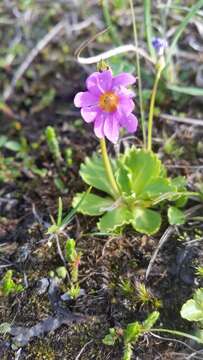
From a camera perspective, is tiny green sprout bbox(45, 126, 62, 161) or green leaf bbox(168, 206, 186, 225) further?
tiny green sprout bbox(45, 126, 62, 161)

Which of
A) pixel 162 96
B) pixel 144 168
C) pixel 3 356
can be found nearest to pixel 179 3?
pixel 162 96

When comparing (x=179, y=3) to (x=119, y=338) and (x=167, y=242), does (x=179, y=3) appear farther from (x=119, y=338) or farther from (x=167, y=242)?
(x=119, y=338)

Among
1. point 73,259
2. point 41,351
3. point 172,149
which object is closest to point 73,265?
point 73,259

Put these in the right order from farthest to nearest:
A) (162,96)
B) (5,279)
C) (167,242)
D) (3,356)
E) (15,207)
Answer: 1. (162,96)
2. (15,207)
3. (167,242)
4. (5,279)
5. (3,356)

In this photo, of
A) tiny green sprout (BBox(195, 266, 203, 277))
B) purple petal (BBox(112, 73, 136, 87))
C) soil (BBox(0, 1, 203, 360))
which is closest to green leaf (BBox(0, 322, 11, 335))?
soil (BBox(0, 1, 203, 360))

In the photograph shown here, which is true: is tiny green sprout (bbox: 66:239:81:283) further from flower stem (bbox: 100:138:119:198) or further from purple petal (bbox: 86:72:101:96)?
purple petal (bbox: 86:72:101:96)
